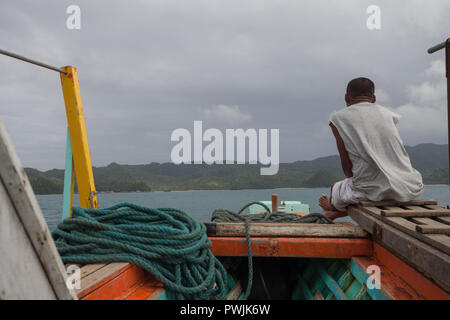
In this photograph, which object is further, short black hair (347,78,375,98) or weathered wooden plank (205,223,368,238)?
short black hair (347,78,375,98)

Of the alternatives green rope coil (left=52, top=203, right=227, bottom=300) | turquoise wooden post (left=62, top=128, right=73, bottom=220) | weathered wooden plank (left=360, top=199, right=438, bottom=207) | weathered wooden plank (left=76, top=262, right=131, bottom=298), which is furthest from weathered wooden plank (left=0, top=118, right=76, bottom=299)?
turquoise wooden post (left=62, top=128, right=73, bottom=220)

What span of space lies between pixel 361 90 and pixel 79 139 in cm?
280

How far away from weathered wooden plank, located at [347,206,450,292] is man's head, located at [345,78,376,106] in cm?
121

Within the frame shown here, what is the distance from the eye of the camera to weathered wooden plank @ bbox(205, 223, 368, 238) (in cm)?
221

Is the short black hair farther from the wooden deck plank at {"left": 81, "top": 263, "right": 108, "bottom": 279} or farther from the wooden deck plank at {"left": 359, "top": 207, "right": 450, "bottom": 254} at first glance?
the wooden deck plank at {"left": 81, "top": 263, "right": 108, "bottom": 279}

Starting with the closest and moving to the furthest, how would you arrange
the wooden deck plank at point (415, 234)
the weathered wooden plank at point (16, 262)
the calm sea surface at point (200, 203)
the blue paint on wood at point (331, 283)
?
the weathered wooden plank at point (16, 262)
the wooden deck plank at point (415, 234)
the blue paint on wood at point (331, 283)
the calm sea surface at point (200, 203)

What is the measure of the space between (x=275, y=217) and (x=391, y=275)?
127cm

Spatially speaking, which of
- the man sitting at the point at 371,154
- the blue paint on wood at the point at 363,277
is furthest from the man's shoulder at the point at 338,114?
the blue paint on wood at the point at 363,277

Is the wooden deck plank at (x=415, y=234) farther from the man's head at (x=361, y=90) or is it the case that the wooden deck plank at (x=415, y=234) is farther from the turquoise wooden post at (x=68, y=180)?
the turquoise wooden post at (x=68, y=180)

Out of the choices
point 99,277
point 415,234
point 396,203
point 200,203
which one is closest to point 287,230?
point 415,234

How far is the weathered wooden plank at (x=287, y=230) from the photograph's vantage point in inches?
87.0

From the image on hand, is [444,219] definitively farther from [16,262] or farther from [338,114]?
[16,262]
